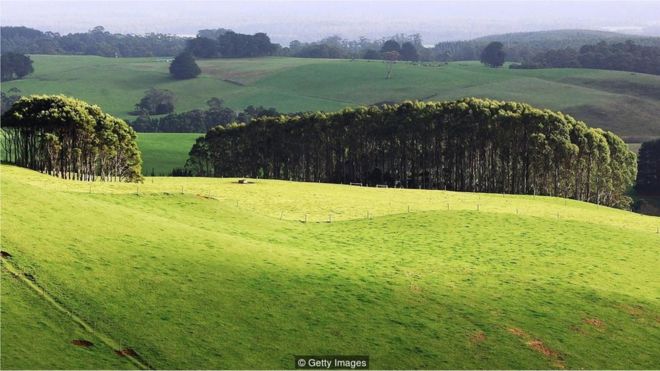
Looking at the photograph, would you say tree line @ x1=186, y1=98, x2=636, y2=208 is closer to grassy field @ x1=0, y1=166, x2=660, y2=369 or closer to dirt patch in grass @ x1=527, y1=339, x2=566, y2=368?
grassy field @ x1=0, y1=166, x2=660, y2=369

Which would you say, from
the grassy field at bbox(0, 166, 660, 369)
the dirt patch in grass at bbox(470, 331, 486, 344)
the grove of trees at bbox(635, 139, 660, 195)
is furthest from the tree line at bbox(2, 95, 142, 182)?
the grove of trees at bbox(635, 139, 660, 195)

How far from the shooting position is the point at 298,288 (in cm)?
5856

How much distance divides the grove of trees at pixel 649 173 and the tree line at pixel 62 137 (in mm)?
125218

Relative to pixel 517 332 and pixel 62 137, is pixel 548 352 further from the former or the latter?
pixel 62 137

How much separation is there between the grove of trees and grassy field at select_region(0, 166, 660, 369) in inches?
4448

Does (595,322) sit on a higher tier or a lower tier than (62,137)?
lower

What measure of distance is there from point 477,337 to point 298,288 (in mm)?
13194

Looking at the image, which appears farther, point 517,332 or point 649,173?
point 649,173

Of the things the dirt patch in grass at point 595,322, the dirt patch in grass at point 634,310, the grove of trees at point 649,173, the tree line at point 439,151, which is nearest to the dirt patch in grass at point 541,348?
the dirt patch in grass at point 595,322

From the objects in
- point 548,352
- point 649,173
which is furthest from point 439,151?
point 548,352

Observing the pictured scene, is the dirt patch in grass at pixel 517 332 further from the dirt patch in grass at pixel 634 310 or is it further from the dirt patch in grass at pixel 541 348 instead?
the dirt patch in grass at pixel 634 310

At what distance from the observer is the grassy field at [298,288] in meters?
48.8

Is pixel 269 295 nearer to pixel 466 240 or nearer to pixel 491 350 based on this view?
pixel 491 350

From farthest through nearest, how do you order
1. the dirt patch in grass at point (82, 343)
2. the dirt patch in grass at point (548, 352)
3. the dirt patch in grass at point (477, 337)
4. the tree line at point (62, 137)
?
the tree line at point (62, 137) → the dirt patch in grass at point (477, 337) → the dirt patch in grass at point (548, 352) → the dirt patch in grass at point (82, 343)
